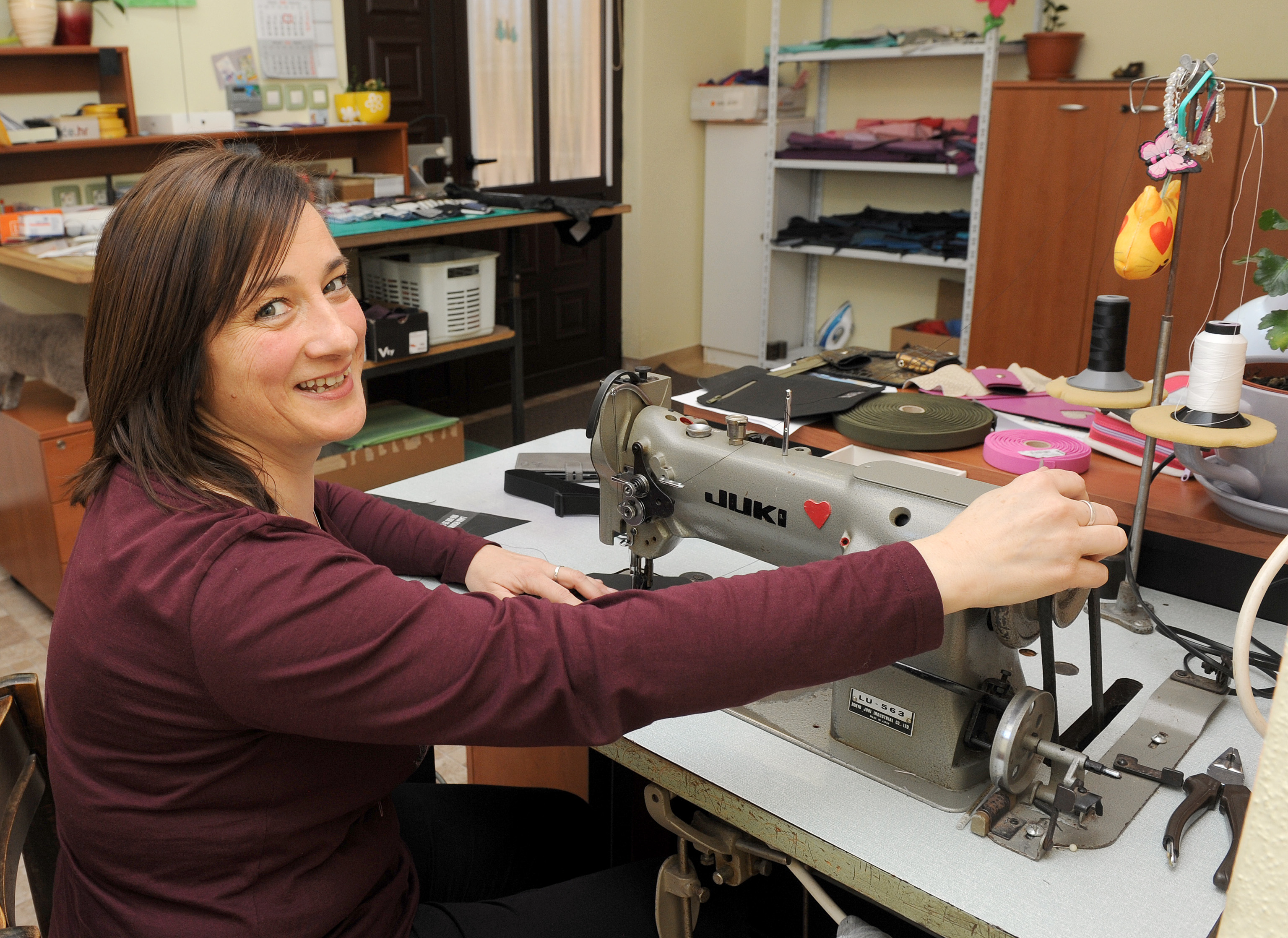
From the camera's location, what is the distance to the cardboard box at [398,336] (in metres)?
3.14

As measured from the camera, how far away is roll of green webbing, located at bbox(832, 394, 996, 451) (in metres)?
1.65

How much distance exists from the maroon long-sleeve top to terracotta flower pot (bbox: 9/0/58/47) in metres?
2.57

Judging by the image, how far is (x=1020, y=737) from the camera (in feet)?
2.95

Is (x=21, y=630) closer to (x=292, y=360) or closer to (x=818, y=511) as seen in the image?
(x=292, y=360)

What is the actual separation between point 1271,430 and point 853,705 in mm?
530

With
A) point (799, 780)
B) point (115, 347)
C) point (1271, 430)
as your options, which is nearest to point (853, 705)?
point (799, 780)

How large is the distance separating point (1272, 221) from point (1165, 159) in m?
0.20

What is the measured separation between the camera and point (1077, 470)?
1.55 m

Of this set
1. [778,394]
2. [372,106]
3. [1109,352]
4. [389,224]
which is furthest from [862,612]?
[372,106]

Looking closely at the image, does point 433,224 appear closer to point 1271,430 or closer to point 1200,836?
point 1271,430

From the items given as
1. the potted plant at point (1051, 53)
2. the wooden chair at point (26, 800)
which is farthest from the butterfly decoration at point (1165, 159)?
the potted plant at point (1051, 53)

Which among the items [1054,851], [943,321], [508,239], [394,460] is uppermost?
[508,239]

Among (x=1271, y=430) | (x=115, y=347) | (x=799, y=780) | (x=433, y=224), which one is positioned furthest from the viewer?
(x=433, y=224)

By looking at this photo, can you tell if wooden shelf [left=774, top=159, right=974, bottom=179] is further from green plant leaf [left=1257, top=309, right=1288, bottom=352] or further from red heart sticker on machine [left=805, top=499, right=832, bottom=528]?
red heart sticker on machine [left=805, top=499, right=832, bottom=528]
